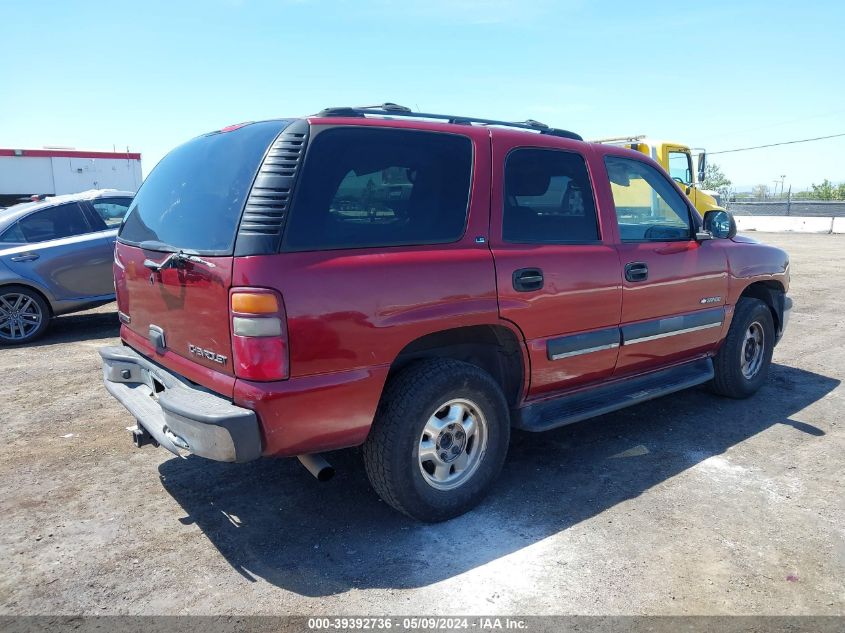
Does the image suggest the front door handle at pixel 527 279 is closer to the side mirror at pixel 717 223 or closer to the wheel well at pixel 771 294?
the side mirror at pixel 717 223

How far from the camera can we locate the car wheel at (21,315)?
7.43 meters

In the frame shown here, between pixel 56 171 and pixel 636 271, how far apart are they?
21.3m

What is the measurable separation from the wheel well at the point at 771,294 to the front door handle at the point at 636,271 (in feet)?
5.67

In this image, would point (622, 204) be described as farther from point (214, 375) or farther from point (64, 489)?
point (64, 489)

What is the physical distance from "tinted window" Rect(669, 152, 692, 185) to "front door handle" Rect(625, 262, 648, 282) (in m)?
10.1

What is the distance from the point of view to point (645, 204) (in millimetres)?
4434

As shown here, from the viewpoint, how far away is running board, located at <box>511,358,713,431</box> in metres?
3.69

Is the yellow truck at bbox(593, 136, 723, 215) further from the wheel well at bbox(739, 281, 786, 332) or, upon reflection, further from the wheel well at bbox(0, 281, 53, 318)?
the wheel well at bbox(0, 281, 53, 318)

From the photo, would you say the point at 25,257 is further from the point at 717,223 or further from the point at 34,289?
the point at 717,223

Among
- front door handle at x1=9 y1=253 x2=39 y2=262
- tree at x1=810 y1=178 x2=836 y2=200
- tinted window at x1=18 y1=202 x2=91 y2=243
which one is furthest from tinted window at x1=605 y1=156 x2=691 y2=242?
tree at x1=810 y1=178 x2=836 y2=200

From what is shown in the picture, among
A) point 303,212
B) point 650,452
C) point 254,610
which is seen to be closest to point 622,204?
point 650,452

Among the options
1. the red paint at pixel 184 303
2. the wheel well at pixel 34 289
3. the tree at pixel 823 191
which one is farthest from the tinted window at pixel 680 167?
the tree at pixel 823 191

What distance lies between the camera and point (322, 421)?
280cm

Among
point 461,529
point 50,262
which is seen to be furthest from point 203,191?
point 50,262
